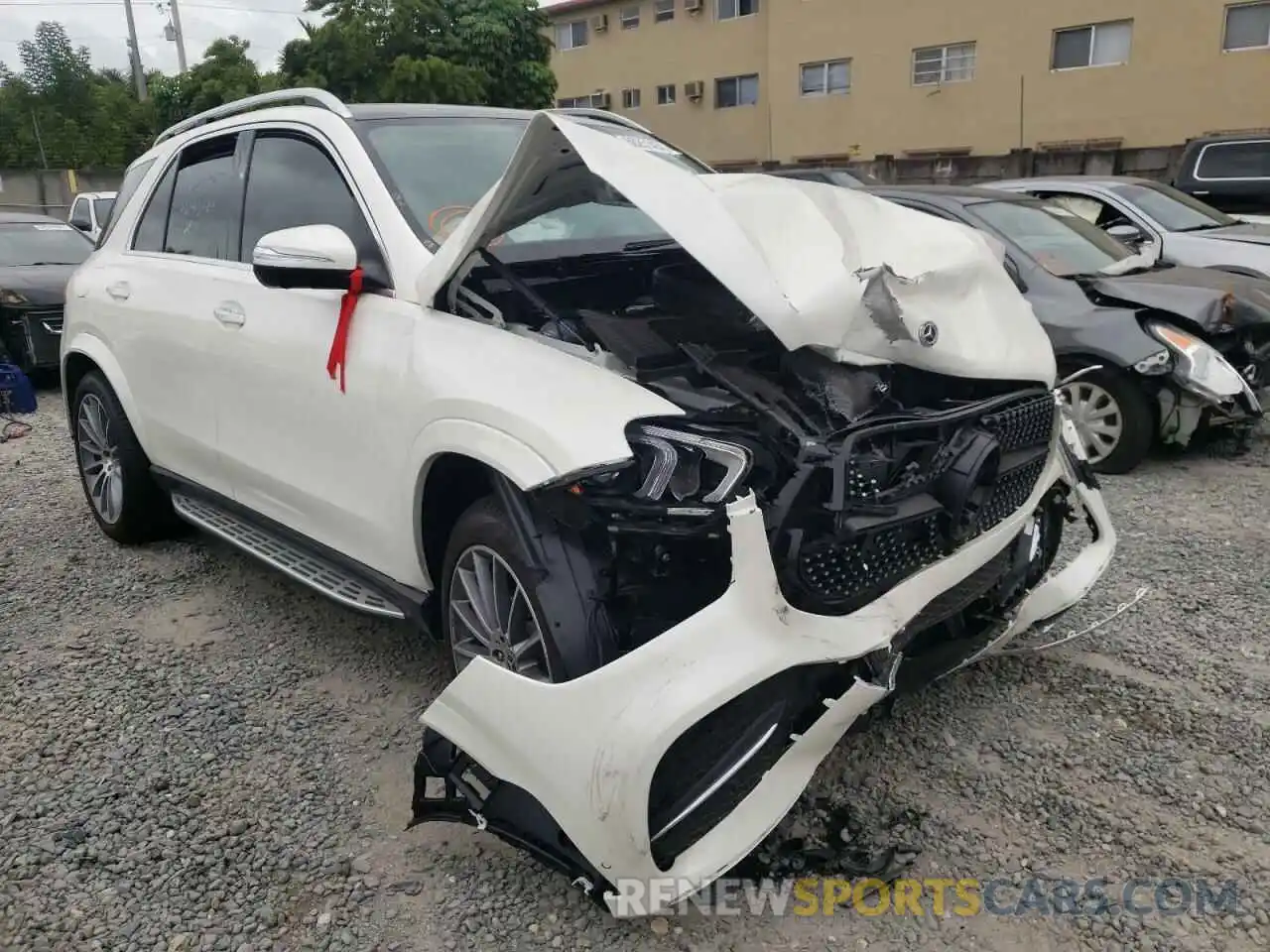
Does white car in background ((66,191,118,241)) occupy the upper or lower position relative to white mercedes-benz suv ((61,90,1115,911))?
upper

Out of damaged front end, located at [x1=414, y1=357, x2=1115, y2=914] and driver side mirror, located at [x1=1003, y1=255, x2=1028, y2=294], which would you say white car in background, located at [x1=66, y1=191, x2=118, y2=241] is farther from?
damaged front end, located at [x1=414, y1=357, x2=1115, y2=914]

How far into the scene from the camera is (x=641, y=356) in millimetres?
2588

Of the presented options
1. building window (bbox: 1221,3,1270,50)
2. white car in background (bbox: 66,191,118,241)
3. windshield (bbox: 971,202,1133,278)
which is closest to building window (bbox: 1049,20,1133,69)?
building window (bbox: 1221,3,1270,50)

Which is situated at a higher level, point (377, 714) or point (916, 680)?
point (916, 680)

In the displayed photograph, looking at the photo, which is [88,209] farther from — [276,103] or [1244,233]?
[1244,233]

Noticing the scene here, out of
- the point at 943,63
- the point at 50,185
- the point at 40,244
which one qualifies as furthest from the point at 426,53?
the point at 40,244

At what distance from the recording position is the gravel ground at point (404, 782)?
2.34m

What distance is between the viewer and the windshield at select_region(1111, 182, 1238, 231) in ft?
28.3

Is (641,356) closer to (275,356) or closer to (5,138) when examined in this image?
(275,356)

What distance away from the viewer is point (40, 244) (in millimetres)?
10500

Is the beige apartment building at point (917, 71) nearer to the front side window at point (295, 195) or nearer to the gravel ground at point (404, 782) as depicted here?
the gravel ground at point (404, 782)

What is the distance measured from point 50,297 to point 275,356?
7.30m

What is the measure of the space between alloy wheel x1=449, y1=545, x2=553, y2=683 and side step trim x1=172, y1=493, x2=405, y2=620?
315mm

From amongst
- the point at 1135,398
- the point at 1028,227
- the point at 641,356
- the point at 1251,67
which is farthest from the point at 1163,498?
the point at 1251,67
